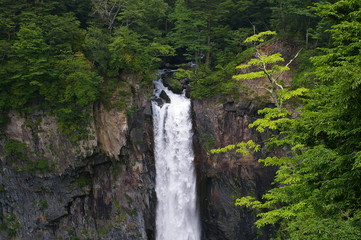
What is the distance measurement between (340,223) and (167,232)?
19507 mm

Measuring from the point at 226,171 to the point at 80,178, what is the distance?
12.3 meters

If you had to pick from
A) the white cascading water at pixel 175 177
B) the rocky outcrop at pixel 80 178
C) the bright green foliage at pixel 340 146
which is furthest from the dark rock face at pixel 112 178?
the bright green foliage at pixel 340 146

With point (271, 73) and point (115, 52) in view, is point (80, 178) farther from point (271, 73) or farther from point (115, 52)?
→ point (271, 73)

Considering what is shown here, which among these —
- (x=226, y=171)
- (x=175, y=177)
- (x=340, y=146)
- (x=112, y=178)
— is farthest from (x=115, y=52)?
(x=340, y=146)

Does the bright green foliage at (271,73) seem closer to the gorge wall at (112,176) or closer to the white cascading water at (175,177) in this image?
the gorge wall at (112,176)

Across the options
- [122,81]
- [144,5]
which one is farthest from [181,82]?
[144,5]

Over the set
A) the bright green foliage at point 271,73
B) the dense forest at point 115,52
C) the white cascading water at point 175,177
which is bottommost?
the white cascading water at point 175,177

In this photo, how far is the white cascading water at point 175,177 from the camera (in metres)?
23.2

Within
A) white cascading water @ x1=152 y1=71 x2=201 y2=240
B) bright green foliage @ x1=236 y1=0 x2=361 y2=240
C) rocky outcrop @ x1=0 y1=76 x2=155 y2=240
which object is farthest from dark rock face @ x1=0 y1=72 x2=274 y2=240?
bright green foliage @ x1=236 y1=0 x2=361 y2=240

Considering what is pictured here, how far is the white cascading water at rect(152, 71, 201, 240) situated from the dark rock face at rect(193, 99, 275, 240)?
809 millimetres

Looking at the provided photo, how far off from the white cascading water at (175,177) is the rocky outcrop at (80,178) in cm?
70

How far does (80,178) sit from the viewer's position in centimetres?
2316

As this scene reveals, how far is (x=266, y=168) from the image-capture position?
21.9m

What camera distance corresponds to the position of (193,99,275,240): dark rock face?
22.4m
